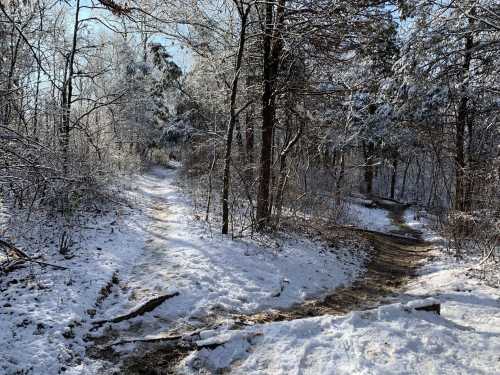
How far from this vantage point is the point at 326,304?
271 inches

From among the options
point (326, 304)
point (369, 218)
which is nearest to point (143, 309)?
point (326, 304)

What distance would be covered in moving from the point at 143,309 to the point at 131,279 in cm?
130

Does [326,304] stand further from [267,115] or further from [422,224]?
[422,224]

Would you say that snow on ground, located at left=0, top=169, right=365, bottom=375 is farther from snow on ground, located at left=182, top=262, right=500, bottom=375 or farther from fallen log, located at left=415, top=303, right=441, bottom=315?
fallen log, located at left=415, top=303, right=441, bottom=315

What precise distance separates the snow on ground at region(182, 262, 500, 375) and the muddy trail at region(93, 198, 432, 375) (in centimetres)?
36

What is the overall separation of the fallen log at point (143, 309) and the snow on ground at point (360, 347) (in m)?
1.31

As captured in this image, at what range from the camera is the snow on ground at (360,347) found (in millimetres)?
4121

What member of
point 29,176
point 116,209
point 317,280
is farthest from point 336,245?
point 29,176

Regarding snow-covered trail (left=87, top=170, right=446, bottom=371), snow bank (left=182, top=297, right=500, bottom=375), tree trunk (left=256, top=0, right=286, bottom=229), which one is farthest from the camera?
tree trunk (left=256, top=0, right=286, bottom=229)

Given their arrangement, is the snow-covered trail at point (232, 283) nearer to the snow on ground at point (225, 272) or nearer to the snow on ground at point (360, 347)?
the snow on ground at point (225, 272)

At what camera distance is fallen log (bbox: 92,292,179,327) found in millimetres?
5386

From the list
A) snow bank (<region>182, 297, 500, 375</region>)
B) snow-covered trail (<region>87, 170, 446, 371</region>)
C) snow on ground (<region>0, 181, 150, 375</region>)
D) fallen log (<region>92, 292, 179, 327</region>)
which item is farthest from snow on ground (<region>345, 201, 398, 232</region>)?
snow bank (<region>182, 297, 500, 375</region>)

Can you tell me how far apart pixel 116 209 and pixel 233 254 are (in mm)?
5185

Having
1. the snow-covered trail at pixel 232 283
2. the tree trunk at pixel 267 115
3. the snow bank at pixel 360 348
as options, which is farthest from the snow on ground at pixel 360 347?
the tree trunk at pixel 267 115
